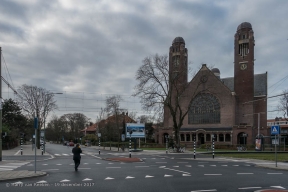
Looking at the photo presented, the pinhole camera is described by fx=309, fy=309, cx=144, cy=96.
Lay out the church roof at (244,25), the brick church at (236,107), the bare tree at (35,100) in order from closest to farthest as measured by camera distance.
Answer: the bare tree at (35,100)
the brick church at (236,107)
the church roof at (244,25)

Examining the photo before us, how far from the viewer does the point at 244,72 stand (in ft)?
239

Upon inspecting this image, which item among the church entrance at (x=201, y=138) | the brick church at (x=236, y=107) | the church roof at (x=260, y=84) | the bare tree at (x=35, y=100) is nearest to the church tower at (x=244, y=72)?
the brick church at (x=236, y=107)

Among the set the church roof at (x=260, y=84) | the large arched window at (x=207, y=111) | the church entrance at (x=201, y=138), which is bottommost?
the church entrance at (x=201, y=138)

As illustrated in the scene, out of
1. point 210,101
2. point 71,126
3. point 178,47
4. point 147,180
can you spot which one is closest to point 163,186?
point 147,180

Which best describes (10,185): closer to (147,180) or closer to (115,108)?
(147,180)

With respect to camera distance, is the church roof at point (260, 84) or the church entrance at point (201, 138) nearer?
the church entrance at point (201, 138)

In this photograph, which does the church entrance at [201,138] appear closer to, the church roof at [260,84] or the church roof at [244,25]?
the church roof at [260,84]

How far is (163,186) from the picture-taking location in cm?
1122

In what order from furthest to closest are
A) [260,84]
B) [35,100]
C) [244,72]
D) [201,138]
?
1. [260,84]
2. [201,138]
3. [244,72]
4. [35,100]

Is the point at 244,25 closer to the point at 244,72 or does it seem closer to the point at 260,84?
the point at 244,72

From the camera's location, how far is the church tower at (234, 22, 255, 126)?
7219 cm

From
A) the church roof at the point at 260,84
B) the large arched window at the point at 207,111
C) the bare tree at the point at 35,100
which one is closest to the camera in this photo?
the bare tree at the point at 35,100

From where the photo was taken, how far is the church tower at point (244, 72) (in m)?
72.2

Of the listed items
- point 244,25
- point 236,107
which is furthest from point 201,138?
point 244,25
